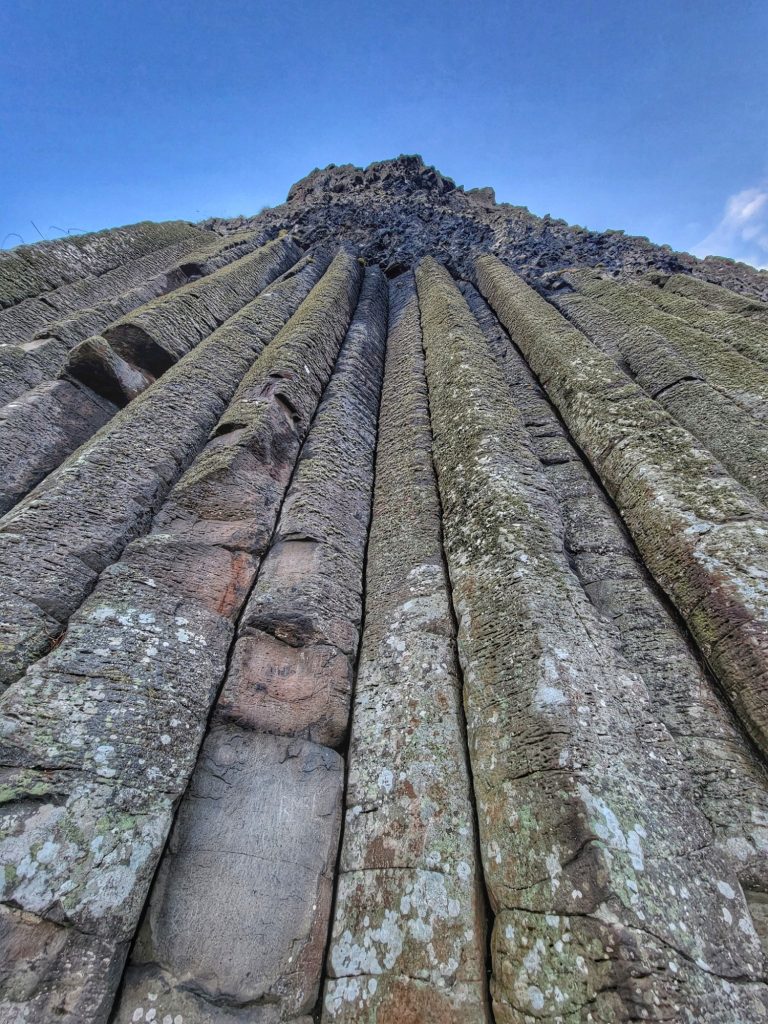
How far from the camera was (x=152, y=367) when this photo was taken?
23.2 ft

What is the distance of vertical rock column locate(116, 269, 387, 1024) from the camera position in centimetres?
233

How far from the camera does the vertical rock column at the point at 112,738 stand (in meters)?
2.16

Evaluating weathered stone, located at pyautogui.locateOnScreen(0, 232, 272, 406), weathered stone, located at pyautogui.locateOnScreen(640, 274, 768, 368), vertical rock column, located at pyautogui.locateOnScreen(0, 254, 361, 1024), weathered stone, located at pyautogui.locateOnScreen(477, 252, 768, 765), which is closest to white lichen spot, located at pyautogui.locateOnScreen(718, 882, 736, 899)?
weathered stone, located at pyautogui.locateOnScreen(477, 252, 768, 765)

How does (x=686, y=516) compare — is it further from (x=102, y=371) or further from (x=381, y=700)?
(x=102, y=371)

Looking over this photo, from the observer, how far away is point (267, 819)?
282 centimetres

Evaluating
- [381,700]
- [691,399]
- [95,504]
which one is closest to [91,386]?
[95,504]

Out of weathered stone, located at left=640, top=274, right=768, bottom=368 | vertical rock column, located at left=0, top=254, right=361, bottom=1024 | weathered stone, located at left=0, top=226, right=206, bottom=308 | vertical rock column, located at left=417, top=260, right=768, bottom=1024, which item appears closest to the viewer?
vertical rock column, located at left=417, top=260, right=768, bottom=1024

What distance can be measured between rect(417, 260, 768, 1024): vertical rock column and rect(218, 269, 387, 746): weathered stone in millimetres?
994

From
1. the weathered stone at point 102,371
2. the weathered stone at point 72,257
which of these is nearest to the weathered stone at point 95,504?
the weathered stone at point 102,371

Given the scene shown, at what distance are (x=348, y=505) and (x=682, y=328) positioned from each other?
700 centimetres

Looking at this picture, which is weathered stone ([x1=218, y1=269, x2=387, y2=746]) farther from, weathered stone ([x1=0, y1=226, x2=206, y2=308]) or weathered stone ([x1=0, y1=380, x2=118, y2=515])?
weathered stone ([x1=0, y1=226, x2=206, y2=308])

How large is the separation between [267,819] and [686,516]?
3942 millimetres

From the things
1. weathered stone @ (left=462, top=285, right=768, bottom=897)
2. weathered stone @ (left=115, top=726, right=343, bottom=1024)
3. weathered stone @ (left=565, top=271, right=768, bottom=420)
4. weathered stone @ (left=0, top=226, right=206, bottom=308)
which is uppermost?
Answer: weathered stone @ (left=0, top=226, right=206, bottom=308)

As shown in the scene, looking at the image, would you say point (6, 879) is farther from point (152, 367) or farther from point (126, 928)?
point (152, 367)
